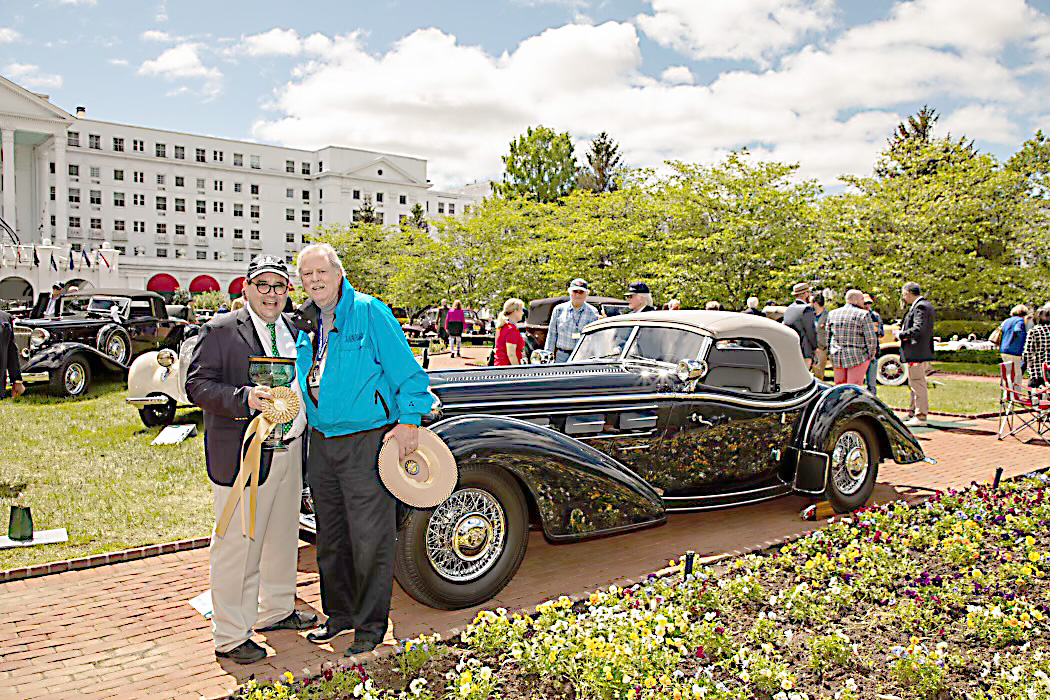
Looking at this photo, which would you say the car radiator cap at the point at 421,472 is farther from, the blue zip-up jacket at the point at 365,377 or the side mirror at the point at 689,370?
the side mirror at the point at 689,370

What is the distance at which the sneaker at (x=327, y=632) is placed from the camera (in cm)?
420

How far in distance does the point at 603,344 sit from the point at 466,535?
8.72 ft

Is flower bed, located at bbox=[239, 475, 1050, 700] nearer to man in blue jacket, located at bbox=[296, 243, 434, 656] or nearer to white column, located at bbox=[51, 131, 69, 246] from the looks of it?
man in blue jacket, located at bbox=[296, 243, 434, 656]

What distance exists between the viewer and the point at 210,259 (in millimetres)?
77312

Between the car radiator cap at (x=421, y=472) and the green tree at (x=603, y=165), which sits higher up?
the green tree at (x=603, y=165)

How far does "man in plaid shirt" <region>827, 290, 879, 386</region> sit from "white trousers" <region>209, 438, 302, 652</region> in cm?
872

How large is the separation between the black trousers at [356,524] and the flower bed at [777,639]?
0.37m

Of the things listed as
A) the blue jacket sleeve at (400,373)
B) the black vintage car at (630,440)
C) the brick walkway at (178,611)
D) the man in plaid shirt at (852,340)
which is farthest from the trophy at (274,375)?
the man in plaid shirt at (852,340)

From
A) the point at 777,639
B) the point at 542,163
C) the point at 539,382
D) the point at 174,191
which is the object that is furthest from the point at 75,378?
the point at 174,191

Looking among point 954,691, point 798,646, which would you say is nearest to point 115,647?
point 798,646

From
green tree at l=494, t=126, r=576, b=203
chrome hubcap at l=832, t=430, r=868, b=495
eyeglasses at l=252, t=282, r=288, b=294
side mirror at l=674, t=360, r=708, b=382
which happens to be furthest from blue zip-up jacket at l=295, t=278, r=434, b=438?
green tree at l=494, t=126, r=576, b=203

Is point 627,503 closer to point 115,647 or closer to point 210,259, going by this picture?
point 115,647

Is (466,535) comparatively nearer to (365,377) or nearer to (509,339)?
(365,377)

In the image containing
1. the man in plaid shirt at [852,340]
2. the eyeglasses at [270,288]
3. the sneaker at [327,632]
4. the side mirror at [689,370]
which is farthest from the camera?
the man in plaid shirt at [852,340]
